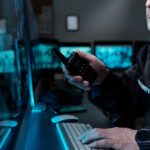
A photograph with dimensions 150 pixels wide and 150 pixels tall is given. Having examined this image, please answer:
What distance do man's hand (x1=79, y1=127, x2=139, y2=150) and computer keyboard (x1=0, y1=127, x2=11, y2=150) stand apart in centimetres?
19

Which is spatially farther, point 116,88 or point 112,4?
point 112,4

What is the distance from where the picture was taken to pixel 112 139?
75 cm

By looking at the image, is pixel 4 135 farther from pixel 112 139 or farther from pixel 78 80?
pixel 78 80

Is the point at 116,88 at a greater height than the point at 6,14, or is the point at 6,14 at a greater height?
the point at 6,14

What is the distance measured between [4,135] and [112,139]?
0.25 meters

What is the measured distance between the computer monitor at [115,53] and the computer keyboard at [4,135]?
199cm

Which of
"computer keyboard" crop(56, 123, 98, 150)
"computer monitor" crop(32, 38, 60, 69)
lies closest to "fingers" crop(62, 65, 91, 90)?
"computer keyboard" crop(56, 123, 98, 150)

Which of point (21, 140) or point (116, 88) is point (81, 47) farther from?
point (21, 140)

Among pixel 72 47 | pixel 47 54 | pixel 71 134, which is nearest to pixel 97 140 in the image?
pixel 71 134

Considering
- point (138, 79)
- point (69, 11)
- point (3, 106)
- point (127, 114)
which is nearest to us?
point (3, 106)

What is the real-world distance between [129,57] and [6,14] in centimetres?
201

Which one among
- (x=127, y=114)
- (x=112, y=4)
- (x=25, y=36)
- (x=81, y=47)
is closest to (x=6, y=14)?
(x=25, y=36)

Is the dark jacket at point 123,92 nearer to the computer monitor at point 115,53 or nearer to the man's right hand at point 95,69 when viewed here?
the man's right hand at point 95,69

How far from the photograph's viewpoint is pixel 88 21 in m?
2.93
